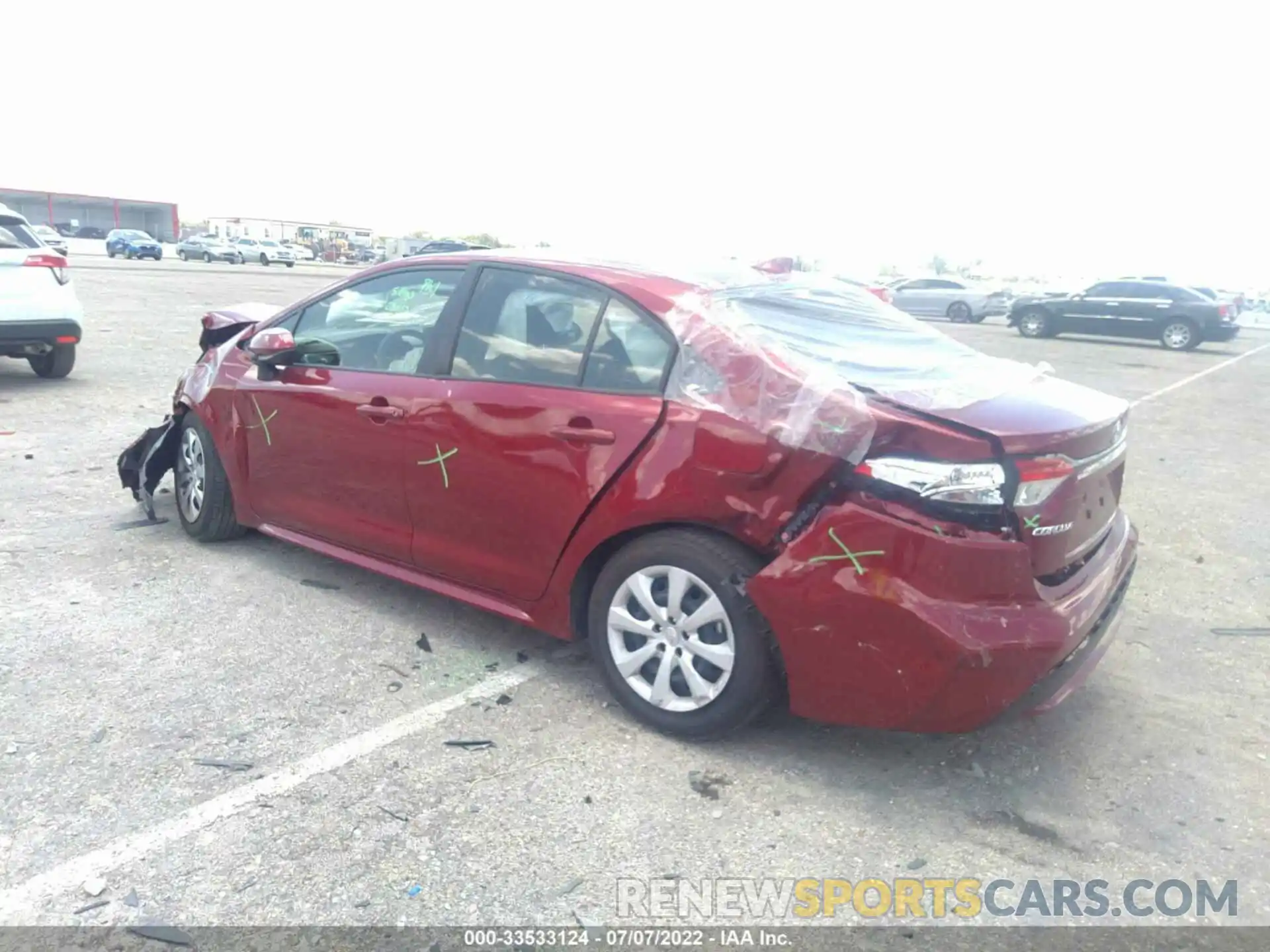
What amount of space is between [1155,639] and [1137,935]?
2.14 m

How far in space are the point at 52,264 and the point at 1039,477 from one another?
29.6 ft

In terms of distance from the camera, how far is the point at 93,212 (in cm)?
8431

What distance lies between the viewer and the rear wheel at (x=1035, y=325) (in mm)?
24516

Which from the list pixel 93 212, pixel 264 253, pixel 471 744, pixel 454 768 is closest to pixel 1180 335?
pixel 471 744

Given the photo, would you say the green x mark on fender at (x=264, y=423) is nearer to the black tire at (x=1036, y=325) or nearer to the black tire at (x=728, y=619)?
the black tire at (x=728, y=619)

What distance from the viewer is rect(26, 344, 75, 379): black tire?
9.61 m

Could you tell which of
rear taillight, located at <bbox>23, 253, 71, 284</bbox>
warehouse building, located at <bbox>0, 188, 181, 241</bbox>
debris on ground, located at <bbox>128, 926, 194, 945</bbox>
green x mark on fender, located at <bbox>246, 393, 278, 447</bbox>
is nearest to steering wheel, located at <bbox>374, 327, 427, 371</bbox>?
green x mark on fender, located at <bbox>246, 393, 278, 447</bbox>

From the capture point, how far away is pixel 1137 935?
250 cm

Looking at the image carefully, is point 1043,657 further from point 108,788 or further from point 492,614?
point 108,788

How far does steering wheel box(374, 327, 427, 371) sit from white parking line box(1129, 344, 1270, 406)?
26.9ft

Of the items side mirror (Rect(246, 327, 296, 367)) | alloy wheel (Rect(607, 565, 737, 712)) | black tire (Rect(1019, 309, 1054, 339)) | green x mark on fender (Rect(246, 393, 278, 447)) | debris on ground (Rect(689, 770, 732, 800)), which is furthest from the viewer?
black tire (Rect(1019, 309, 1054, 339))

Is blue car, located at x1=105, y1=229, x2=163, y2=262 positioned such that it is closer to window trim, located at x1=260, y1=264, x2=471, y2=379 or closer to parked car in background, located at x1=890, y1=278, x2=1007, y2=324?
parked car in background, located at x1=890, y1=278, x2=1007, y2=324

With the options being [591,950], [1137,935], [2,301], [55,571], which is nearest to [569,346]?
[591,950]

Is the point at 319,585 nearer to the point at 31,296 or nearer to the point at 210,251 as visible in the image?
the point at 31,296
